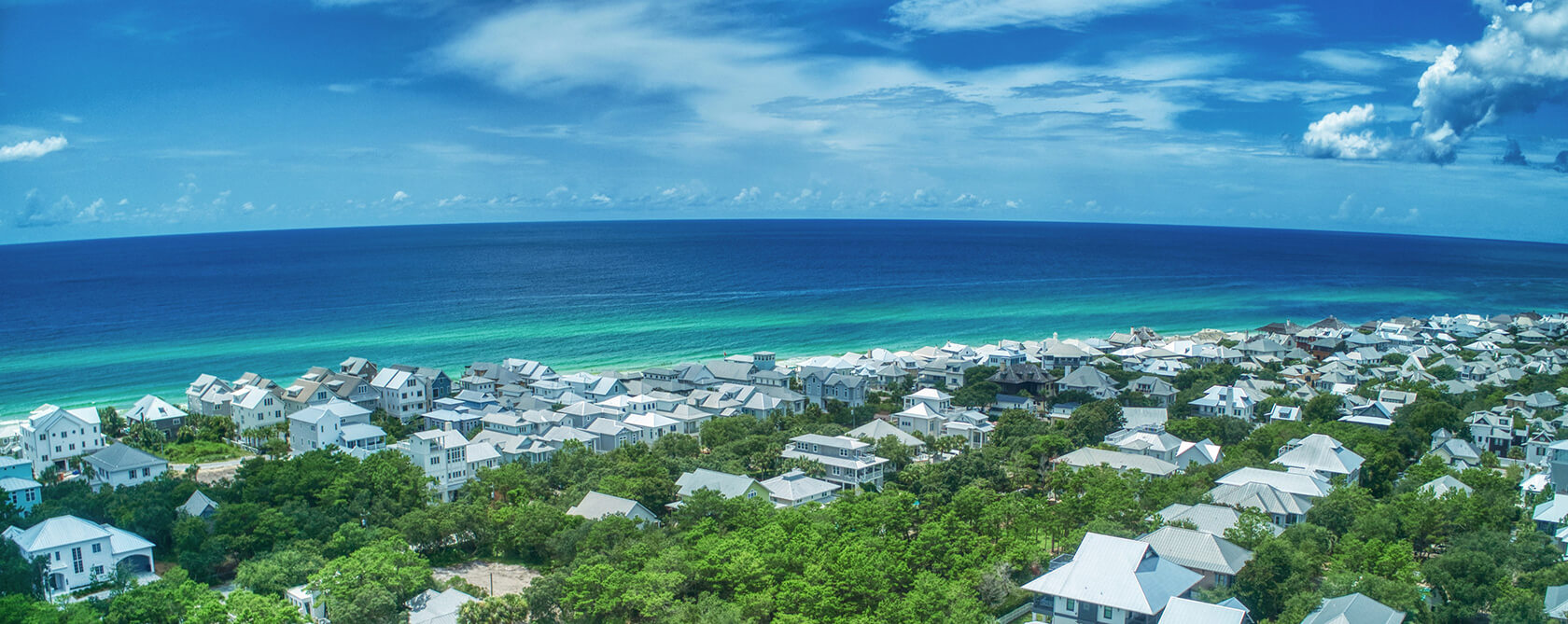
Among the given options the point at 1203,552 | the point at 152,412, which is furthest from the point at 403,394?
the point at 1203,552

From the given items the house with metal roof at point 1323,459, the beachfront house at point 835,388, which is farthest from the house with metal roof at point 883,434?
the house with metal roof at point 1323,459

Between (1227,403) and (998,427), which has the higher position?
(998,427)

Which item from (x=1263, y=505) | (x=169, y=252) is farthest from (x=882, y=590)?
(x=169, y=252)

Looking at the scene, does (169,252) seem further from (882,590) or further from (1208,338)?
(882,590)

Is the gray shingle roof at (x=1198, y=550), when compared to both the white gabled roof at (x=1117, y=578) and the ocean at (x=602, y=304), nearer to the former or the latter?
the white gabled roof at (x=1117, y=578)

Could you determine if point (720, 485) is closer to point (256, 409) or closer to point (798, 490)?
point (798, 490)

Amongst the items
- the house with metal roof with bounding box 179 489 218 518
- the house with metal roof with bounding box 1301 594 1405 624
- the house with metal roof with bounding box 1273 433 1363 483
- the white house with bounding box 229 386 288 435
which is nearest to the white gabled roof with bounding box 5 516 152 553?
the house with metal roof with bounding box 179 489 218 518
